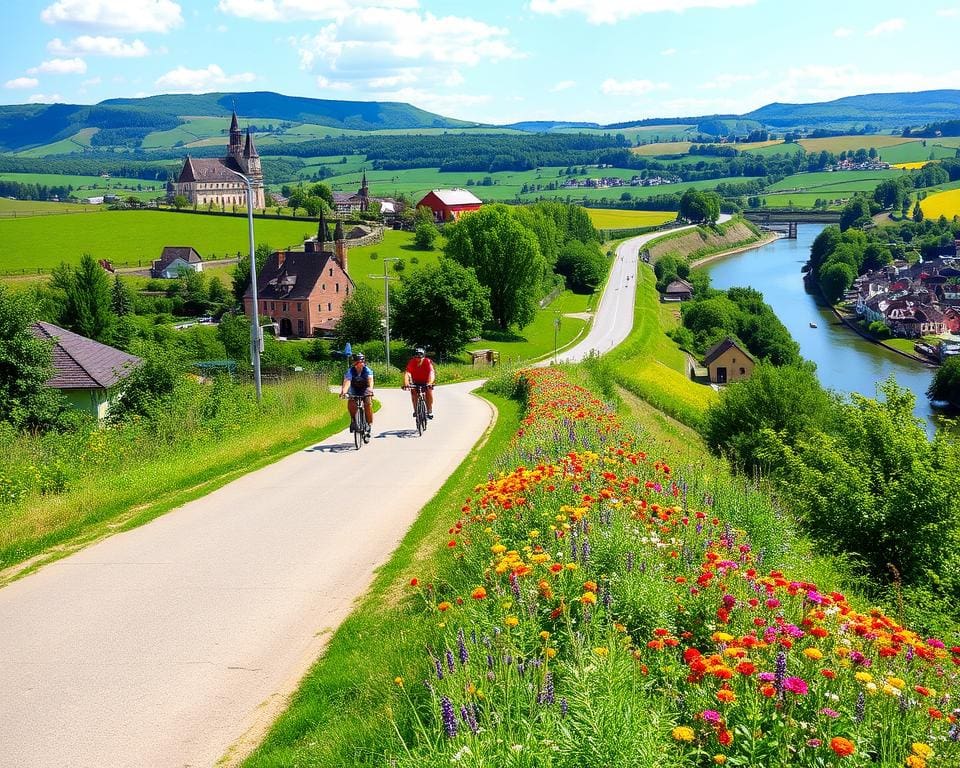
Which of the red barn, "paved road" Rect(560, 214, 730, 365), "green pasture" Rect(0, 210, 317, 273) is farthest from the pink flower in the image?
the red barn

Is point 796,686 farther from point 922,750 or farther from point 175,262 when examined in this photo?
point 175,262

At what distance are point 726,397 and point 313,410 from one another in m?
21.5

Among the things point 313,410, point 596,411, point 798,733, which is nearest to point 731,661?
point 798,733

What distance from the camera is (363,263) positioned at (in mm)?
97812

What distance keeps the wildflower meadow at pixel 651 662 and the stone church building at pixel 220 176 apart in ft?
564

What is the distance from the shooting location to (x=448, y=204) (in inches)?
6117

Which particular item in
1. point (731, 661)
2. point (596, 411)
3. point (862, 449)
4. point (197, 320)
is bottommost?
point (197, 320)

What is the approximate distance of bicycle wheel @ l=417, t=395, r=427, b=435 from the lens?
17812mm

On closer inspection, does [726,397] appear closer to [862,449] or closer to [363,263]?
[862,449]

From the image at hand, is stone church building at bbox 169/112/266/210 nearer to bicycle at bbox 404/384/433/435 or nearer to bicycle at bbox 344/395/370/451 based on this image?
bicycle at bbox 404/384/433/435

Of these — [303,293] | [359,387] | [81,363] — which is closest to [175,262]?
[303,293]

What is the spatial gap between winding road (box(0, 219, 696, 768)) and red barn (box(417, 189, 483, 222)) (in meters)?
141

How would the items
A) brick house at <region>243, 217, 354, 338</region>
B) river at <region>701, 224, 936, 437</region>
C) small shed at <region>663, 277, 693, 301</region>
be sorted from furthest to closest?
small shed at <region>663, 277, 693, 301</region>
brick house at <region>243, 217, 354, 338</region>
river at <region>701, 224, 936, 437</region>

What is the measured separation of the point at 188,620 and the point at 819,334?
99.5 m
